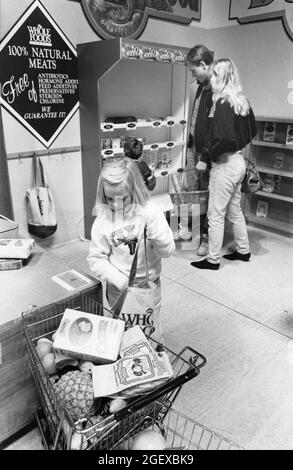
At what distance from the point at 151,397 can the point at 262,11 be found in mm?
4277

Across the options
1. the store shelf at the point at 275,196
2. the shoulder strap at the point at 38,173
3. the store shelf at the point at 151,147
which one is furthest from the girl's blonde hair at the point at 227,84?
the shoulder strap at the point at 38,173

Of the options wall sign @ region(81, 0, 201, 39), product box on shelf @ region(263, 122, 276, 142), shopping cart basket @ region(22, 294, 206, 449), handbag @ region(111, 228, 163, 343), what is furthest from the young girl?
product box on shelf @ region(263, 122, 276, 142)

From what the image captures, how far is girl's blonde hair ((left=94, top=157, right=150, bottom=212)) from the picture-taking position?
156 cm

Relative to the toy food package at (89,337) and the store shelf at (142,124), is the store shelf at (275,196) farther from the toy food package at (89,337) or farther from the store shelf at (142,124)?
the toy food package at (89,337)

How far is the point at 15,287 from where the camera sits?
4.77ft

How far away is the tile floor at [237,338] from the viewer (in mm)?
1777

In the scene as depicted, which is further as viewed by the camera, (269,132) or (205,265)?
(269,132)

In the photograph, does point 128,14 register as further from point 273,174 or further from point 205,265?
point 205,265

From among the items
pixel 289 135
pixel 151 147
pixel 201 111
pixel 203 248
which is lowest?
pixel 203 248

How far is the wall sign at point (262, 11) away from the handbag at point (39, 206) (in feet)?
9.29

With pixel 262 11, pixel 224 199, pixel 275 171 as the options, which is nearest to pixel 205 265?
pixel 224 199

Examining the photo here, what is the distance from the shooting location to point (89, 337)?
3.99 feet

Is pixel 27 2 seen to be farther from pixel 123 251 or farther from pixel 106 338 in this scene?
pixel 106 338

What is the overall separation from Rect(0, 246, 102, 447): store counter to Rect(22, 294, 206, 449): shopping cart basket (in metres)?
0.04
